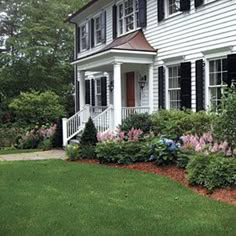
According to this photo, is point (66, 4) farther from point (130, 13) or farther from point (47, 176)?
point (47, 176)

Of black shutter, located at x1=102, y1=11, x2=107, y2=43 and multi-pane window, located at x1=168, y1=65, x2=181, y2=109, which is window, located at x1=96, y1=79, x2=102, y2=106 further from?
multi-pane window, located at x1=168, y1=65, x2=181, y2=109

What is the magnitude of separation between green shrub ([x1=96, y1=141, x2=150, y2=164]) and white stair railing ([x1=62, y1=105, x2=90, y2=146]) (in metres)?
5.29

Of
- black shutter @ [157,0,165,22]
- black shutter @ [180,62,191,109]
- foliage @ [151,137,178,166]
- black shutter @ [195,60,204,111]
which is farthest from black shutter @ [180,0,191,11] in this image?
foliage @ [151,137,178,166]

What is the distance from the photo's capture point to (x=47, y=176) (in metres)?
9.50

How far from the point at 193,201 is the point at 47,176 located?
386 centimetres

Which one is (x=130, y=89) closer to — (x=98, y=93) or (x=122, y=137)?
(x=98, y=93)

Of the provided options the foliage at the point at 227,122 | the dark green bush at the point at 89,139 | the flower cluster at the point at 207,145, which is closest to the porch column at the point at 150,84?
the dark green bush at the point at 89,139

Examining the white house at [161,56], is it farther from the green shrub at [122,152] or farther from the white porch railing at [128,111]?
the green shrub at [122,152]

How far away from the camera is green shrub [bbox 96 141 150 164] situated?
35.4ft

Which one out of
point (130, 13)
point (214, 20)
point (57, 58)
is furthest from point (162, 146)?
point (57, 58)

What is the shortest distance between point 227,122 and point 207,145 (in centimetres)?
90

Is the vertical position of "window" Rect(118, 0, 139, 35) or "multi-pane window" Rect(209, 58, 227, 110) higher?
"window" Rect(118, 0, 139, 35)

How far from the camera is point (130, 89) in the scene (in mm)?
17078

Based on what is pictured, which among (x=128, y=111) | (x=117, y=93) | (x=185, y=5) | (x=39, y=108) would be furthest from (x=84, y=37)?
(x=185, y=5)
